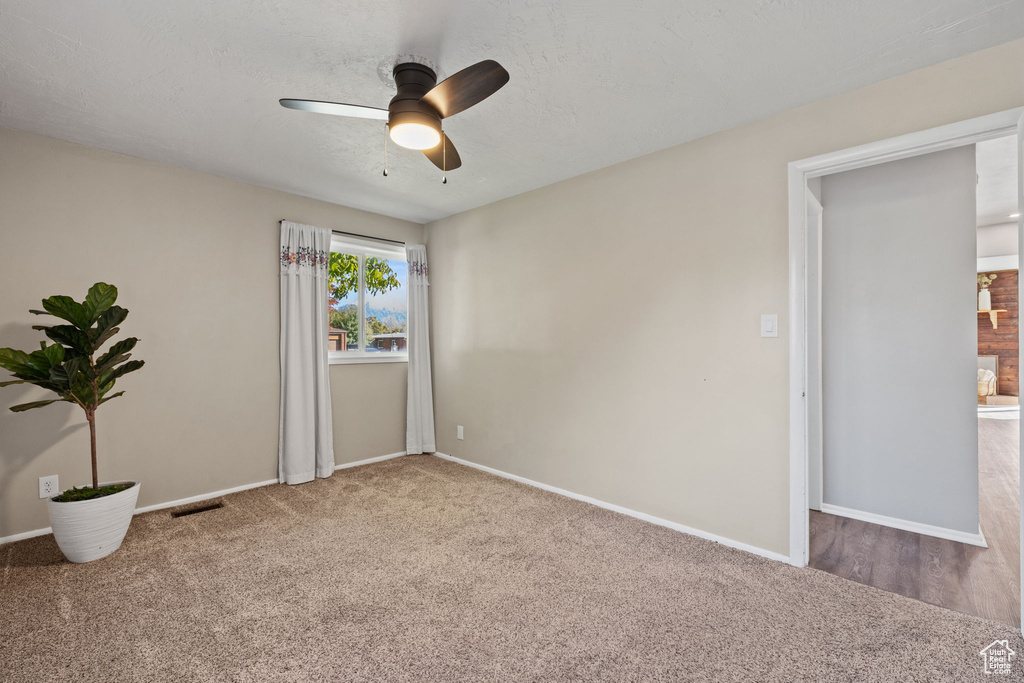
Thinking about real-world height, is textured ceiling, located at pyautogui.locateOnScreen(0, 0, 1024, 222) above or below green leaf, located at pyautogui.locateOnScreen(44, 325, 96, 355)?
above

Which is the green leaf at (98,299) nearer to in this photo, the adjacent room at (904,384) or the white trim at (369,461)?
the white trim at (369,461)

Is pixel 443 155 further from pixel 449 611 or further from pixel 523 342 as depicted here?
pixel 449 611

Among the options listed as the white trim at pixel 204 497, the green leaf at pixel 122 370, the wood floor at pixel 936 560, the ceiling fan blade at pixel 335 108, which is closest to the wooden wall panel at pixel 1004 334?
the wood floor at pixel 936 560

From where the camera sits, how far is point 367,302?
180 inches

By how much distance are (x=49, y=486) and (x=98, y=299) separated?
1294mm

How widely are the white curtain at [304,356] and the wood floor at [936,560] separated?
145 inches

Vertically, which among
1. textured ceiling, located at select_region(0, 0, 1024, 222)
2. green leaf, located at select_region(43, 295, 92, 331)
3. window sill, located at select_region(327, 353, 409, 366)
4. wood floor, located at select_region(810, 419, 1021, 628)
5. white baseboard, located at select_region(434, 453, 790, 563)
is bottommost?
wood floor, located at select_region(810, 419, 1021, 628)

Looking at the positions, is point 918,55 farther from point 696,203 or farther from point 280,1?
point 280,1

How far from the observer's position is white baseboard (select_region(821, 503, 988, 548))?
107 inches

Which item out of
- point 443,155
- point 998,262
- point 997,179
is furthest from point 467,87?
point 998,262

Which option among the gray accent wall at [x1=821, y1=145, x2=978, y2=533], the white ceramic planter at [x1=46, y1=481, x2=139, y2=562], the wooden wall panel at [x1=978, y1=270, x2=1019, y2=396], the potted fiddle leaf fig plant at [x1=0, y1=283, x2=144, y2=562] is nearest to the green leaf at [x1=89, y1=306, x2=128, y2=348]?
the potted fiddle leaf fig plant at [x1=0, y1=283, x2=144, y2=562]

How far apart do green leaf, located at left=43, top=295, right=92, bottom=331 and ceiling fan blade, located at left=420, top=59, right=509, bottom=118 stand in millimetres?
2235

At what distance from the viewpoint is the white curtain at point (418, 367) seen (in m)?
4.68

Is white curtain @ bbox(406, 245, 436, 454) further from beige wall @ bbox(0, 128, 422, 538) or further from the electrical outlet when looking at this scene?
the electrical outlet
